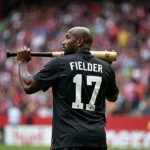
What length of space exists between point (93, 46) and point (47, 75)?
1462cm

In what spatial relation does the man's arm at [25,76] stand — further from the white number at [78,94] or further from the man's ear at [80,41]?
the man's ear at [80,41]

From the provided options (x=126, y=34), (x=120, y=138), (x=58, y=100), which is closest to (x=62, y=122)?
(x=58, y=100)

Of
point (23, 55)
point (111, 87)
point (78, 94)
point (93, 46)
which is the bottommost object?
point (78, 94)

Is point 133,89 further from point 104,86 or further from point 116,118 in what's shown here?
point 104,86

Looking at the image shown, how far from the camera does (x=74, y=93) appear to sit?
6285 mm

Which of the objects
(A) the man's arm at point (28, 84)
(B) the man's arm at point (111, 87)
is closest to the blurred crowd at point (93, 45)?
(B) the man's arm at point (111, 87)

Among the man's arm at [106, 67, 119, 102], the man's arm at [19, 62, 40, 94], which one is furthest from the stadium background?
the man's arm at [19, 62, 40, 94]

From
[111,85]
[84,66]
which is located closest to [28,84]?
[84,66]

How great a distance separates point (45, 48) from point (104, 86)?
15.9 metres

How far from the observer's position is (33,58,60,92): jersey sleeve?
627cm

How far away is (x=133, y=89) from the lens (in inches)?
721

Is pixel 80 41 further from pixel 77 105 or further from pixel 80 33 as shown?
pixel 77 105

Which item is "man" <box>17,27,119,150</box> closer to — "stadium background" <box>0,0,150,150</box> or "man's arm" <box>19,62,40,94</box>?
"man's arm" <box>19,62,40,94</box>

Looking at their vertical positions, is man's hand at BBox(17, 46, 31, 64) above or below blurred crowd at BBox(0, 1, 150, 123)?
below
